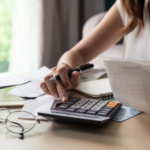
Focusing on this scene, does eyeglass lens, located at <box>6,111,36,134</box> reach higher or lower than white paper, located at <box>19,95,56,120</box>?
lower

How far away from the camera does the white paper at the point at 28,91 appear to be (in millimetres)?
670

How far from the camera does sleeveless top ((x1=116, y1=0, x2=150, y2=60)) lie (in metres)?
1.01

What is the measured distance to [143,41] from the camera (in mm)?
1044

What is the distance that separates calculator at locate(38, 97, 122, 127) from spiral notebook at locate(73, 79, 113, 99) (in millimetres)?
106

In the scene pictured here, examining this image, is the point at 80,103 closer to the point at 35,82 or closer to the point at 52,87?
the point at 52,87

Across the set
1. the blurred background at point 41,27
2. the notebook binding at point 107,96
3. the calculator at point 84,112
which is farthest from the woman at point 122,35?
the blurred background at point 41,27

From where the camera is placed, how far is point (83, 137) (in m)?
0.40

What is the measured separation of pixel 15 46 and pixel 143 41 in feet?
4.56

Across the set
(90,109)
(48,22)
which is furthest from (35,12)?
(90,109)

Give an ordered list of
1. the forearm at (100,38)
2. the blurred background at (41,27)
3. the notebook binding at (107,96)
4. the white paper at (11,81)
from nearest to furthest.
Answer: the notebook binding at (107,96), the white paper at (11,81), the forearm at (100,38), the blurred background at (41,27)

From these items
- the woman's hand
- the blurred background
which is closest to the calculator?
the woman's hand

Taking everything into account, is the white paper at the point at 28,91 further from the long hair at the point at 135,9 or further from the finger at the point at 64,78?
the long hair at the point at 135,9

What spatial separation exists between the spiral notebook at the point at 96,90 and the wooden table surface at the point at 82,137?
0.52ft

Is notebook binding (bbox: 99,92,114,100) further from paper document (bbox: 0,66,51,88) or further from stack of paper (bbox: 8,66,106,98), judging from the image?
paper document (bbox: 0,66,51,88)
